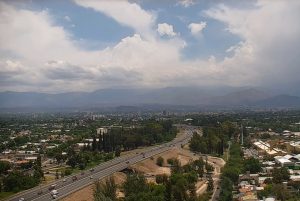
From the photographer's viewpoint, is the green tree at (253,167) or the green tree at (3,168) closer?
the green tree at (253,167)

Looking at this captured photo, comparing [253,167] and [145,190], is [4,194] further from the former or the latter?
[253,167]

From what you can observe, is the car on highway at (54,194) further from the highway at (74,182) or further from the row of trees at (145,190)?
the row of trees at (145,190)

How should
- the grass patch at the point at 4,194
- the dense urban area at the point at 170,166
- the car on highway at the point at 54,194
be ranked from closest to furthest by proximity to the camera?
the car on highway at the point at 54,194
the dense urban area at the point at 170,166
the grass patch at the point at 4,194

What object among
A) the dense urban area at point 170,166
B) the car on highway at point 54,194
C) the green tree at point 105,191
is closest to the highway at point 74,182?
the car on highway at point 54,194

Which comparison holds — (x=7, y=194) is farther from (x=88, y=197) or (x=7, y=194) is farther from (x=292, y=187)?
(x=292, y=187)

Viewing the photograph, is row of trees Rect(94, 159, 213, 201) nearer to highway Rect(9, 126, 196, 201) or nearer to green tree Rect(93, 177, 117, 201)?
green tree Rect(93, 177, 117, 201)

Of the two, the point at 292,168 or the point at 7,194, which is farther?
the point at 292,168

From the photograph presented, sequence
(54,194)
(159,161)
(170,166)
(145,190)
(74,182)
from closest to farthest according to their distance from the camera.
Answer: (145,190), (54,194), (74,182), (170,166), (159,161)

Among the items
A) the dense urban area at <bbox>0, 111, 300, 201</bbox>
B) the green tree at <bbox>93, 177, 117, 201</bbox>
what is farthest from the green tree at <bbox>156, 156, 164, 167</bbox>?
the green tree at <bbox>93, 177, 117, 201</bbox>

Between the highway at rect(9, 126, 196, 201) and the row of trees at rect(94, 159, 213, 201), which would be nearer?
the row of trees at rect(94, 159, 213, 201)

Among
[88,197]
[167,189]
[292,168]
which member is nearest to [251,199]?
[167,189]

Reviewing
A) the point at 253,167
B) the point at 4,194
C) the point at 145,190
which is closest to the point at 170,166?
the point at 253,167
